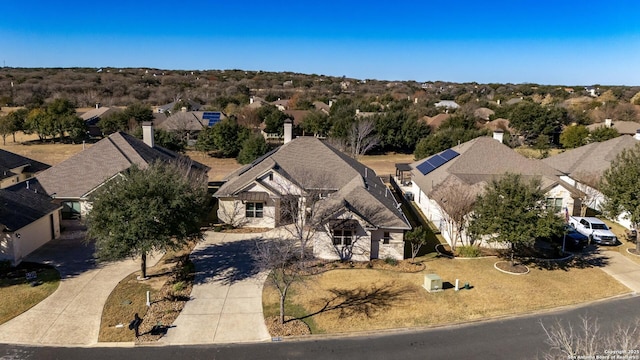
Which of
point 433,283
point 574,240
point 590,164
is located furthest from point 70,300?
point 590,164

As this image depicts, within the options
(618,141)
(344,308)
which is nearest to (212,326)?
(344,308)

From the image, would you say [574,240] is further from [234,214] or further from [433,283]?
[234,214]

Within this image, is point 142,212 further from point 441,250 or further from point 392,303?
point 441,250

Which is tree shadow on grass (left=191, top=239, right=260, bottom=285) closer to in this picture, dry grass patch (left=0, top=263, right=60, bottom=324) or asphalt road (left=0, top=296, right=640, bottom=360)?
asphalt road (left=0, top=296, right=640, bottom=360)

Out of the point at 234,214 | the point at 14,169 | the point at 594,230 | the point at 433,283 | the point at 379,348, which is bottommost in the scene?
the point at 379,348

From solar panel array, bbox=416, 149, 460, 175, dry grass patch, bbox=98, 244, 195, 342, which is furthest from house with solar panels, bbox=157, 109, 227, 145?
dry grass patch, bbox=98, 244, 195, 342

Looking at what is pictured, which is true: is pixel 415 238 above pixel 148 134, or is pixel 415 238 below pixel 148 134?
below
